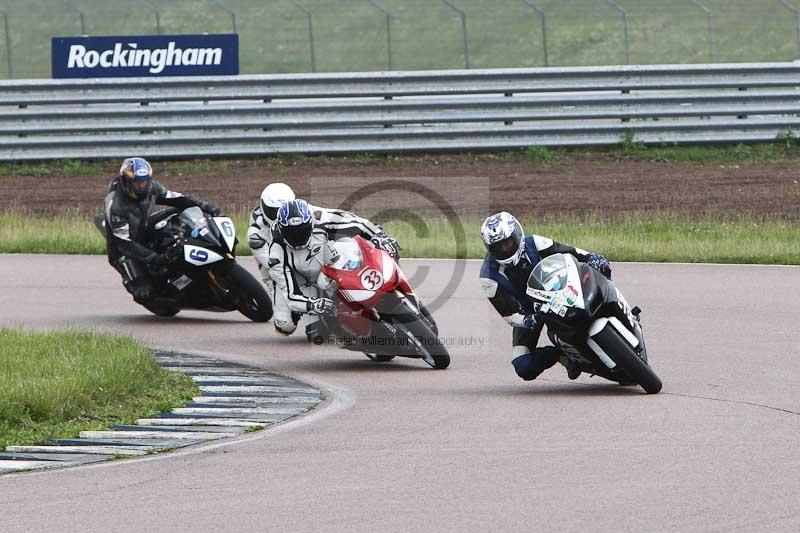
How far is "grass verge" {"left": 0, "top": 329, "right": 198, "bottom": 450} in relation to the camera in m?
9.01

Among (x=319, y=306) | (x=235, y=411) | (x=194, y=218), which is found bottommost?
(x=235, y=411)

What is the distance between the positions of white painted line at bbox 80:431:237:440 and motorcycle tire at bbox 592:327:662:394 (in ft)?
8.58

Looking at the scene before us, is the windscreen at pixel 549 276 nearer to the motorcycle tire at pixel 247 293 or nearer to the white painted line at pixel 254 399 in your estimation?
the white painted line at pixel 254 399

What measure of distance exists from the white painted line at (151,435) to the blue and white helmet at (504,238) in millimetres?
2403

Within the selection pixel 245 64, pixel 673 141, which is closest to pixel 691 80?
pixel 673 141

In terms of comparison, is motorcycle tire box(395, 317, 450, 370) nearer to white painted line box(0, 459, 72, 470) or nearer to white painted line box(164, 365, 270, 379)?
white painted line box(164, 365, 270, 379)

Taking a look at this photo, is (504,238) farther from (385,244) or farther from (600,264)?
(385,244)

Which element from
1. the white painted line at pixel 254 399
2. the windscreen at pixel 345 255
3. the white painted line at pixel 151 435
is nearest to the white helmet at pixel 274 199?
the windscreen at pixel 345 255

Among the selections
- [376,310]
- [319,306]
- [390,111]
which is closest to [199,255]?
[319,306]

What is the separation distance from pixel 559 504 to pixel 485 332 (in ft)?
21.3

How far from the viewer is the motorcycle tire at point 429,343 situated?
1128 cm

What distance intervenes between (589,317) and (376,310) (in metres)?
2.20

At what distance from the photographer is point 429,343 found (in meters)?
11.4

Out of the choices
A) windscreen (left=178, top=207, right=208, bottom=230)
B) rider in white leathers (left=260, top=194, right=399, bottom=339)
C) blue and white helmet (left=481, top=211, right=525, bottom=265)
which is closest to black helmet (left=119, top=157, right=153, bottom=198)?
windscreen (left=178, top=207, right=208, bottom=230)
